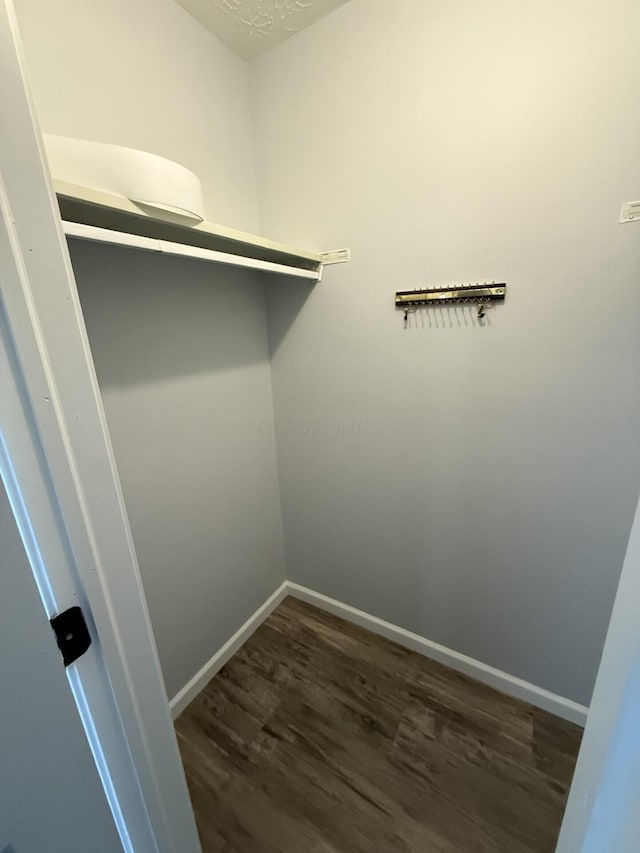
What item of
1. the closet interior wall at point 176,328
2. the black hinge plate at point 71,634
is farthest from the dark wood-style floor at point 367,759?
the black hinge plate at point 71,634

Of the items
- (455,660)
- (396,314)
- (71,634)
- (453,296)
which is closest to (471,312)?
(453,296)

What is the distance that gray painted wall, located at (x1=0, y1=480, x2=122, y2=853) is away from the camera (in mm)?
431

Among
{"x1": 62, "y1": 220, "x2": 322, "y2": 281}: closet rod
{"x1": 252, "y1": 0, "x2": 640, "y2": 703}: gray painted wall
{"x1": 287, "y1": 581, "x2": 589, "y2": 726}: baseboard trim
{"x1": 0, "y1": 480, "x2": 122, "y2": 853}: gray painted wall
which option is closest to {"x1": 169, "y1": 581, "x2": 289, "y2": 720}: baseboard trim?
{"x1": 287, "y1": 581, "x2": 589, "y2": 726}: baseboard trim

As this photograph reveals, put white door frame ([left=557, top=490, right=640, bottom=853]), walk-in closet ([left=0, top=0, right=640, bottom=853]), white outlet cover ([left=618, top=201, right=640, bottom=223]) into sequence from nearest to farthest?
white door frame ([left=557, top=490, right=640, bottom=853])
walk-in closet ([left=0, top=0, right=640, bottom=853])
white outlet cover ([left=618, top=201, right=640, bottom=223])

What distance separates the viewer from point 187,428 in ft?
4.50

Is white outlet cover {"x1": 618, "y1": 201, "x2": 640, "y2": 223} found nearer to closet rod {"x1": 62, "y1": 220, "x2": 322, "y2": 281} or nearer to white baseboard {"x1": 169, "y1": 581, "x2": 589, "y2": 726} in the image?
closet rod {"x1": 62, "y1": 220, "x2": 322, "y2": 281}

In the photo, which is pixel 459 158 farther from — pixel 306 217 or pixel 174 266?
pixel 174 266

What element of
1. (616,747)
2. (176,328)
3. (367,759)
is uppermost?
(176,328)

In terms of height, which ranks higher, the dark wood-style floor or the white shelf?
the white shelf

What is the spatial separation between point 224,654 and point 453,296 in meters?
1.89

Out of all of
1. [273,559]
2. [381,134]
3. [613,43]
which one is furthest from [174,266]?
[273,559]

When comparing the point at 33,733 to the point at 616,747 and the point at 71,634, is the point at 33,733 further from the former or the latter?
the point at 616,747

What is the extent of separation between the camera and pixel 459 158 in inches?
44.4

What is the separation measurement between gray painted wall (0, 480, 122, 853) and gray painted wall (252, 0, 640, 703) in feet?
4.13
